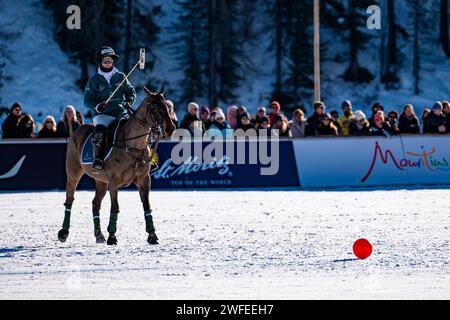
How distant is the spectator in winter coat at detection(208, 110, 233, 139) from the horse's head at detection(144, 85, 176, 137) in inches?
403

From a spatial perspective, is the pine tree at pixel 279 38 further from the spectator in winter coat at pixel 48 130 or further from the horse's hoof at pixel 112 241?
the horse's hoof at pixel 112 241

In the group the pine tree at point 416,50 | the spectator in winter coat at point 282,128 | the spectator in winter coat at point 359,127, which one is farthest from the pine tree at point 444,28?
the spectator in winter coat at point 282,128

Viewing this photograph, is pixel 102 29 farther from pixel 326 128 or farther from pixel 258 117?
pixel 326 128

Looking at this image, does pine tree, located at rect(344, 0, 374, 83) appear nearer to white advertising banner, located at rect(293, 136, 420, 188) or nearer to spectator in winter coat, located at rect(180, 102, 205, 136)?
white advertising banner, located at rect(293, 136, 420, 188)

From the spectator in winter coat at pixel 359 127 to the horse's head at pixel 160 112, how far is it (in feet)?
38.3

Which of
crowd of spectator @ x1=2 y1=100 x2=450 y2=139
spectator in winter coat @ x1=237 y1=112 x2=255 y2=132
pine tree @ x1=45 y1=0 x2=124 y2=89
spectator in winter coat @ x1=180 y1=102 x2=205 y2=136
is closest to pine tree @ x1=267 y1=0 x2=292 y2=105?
pine tree @ x1=45 y1=0 x2=124 y2=89

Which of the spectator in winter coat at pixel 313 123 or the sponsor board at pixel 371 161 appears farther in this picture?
the spectator in winter coat at pixel 313 123

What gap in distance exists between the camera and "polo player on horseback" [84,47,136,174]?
42.9 feet

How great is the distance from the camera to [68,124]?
23203 mm

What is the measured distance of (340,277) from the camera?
952cm

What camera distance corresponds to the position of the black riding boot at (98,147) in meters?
13.0

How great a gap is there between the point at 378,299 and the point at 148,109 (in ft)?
18.1

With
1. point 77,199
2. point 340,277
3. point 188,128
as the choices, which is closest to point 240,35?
point 188,128

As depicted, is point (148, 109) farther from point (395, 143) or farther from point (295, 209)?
point (395, 143)
